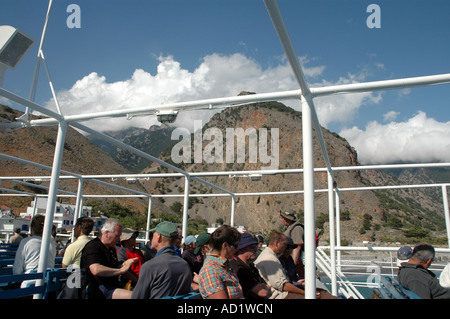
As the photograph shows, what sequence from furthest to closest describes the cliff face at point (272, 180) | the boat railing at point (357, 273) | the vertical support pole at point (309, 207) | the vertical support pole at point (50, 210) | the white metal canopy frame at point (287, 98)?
the cliff face at point (272, 180) → the boat railing at point (357, 273) → the vertical support pole at point (50, 210) → the vertical support pole at point (309, 207) → the white metal canopy frame at point (287, 98)

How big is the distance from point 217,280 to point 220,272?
8 cm

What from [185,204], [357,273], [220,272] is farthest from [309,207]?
[185,204]

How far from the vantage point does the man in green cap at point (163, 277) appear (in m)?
2.76

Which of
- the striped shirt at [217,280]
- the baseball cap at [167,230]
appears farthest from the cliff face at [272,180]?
the striped shirt at [217,280]

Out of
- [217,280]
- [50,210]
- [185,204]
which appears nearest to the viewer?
[217,280]

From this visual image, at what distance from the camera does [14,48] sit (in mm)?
4289

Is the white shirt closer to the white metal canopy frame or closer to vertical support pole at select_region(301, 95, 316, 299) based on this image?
the white metal canopy frame

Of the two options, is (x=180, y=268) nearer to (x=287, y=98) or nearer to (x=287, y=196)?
(x=287, y=98)

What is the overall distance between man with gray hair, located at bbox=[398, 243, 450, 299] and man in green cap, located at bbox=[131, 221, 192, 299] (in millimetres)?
2375

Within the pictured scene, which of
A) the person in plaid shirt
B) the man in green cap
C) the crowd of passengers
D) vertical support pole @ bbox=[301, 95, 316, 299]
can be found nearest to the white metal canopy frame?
vertical support pole @ bbox=[301, 95, 316, 299]

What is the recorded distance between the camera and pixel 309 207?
330cm

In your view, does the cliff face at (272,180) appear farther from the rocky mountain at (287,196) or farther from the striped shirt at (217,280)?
the striped shirt at (217,280)
